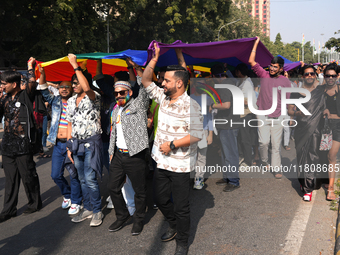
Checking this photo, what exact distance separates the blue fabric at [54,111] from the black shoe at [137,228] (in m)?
1.72

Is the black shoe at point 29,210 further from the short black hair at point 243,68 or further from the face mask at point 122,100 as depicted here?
the short black hair at point 243,68

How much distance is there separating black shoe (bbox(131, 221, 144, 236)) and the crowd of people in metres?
0.01

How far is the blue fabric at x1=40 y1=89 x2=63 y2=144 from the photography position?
4.57m

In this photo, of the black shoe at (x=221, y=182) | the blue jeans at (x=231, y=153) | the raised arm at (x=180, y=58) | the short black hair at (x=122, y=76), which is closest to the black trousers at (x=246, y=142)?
the black shoe at (x=221, y=182)

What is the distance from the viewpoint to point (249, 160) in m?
6.77

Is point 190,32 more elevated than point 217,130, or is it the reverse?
point 190,32

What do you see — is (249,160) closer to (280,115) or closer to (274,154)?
(274,154)

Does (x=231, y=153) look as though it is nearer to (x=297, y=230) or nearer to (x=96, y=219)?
(x=297, y=230)

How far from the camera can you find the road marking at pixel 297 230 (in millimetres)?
3414

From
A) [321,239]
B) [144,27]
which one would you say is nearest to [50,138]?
[321,239]

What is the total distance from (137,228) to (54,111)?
209 centimetres


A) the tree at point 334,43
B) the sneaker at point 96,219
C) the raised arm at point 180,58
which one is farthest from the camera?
the tree at point 334,43

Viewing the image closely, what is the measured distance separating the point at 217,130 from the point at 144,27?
1966 cm

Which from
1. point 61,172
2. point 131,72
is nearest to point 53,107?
point 61,172
